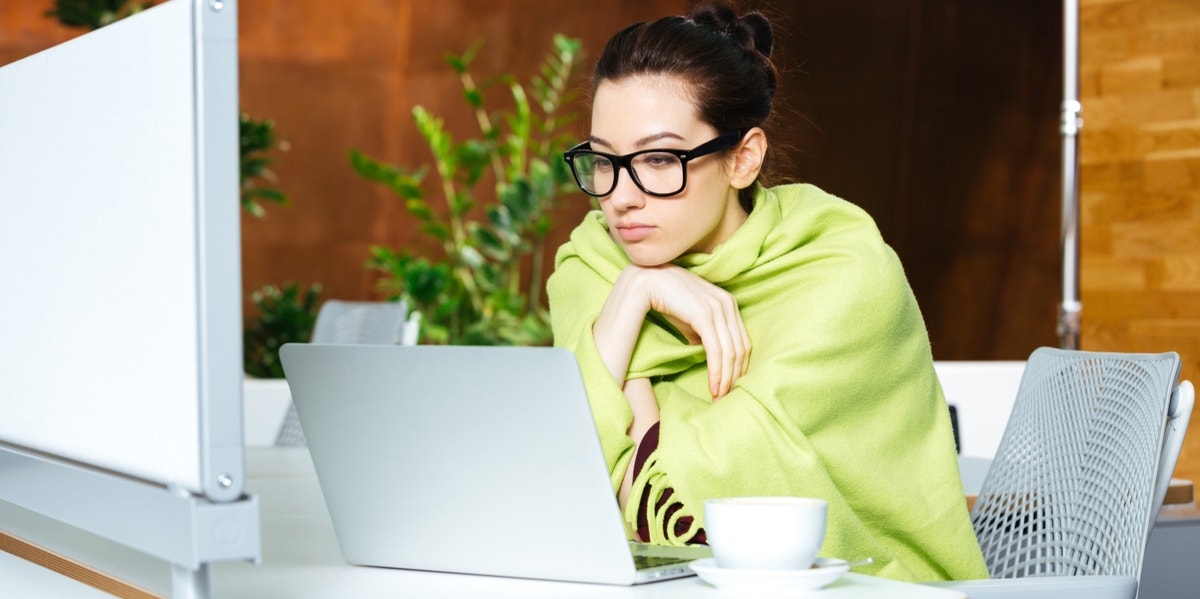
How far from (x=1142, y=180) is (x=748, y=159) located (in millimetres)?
2901

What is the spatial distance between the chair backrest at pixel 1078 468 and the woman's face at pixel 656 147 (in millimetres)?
423

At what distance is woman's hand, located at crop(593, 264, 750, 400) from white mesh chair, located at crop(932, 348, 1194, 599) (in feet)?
1.11

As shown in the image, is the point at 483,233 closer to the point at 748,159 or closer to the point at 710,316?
the point at 748,159

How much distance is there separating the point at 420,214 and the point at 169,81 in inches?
180

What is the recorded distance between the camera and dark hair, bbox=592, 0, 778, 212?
4.20 ft

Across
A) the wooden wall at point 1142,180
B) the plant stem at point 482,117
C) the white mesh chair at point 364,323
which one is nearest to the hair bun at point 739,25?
the white mesh chair at point 364,323

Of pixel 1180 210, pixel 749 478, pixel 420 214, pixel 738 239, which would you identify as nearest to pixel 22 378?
pixel 749 478

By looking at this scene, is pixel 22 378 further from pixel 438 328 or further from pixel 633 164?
pixel 438 328

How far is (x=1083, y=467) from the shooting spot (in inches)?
50.2

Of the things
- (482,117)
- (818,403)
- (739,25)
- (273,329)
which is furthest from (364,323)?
(482,117)

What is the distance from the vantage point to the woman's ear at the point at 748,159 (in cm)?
130

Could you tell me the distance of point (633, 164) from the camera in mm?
1215

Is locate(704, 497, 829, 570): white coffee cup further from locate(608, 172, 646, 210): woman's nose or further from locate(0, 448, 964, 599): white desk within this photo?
locate(608, 172, 646, 210): woman's nose

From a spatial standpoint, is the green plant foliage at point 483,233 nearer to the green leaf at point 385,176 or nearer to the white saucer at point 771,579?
the green leaf at point 385,176
